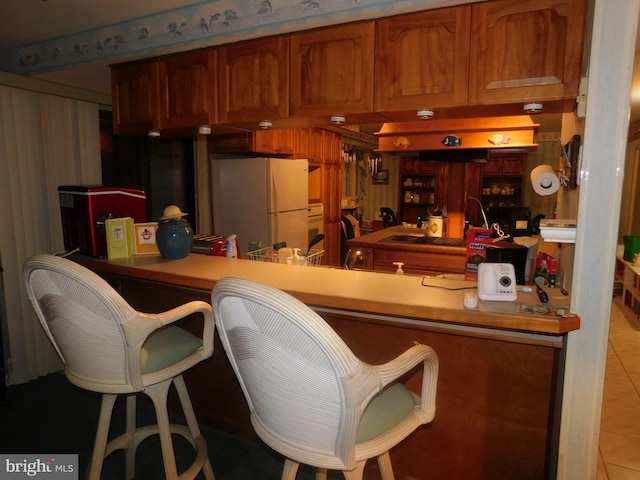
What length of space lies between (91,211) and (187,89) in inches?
32.8

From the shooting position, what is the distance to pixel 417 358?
3.68 ft

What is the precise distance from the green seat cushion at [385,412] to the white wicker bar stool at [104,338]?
661mm

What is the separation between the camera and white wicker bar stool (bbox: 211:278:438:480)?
3.08 feet

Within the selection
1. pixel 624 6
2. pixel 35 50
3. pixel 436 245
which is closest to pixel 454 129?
pixel 436 245

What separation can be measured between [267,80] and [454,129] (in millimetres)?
1957

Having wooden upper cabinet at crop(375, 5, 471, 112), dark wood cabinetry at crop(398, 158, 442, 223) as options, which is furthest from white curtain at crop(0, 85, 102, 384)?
dark wood cabinetry at crop(398, 158, 442, 223)

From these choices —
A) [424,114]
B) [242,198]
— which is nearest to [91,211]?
[242,198]

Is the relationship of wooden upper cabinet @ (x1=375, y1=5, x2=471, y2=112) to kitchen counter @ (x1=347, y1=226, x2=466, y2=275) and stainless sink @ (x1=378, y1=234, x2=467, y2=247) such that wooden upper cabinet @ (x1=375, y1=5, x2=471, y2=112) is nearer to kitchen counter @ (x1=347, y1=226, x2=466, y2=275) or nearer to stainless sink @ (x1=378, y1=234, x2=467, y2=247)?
kitchen counter @ (x1=347, y1=226, x2=466, y2=275)

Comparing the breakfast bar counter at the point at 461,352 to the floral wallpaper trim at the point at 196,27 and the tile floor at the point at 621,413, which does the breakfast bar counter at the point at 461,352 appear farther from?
the floral wallpaper trim at the point at 196,27

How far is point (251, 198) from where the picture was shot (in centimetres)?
376

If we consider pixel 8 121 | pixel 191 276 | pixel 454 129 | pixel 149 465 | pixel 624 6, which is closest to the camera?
pixel 624 6

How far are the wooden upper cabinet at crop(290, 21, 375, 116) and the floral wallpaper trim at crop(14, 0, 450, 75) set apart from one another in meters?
0.06

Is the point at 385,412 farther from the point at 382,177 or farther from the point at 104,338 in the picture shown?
the point at 382,177

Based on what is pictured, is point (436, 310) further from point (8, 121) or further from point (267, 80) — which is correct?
point (8, 121)
